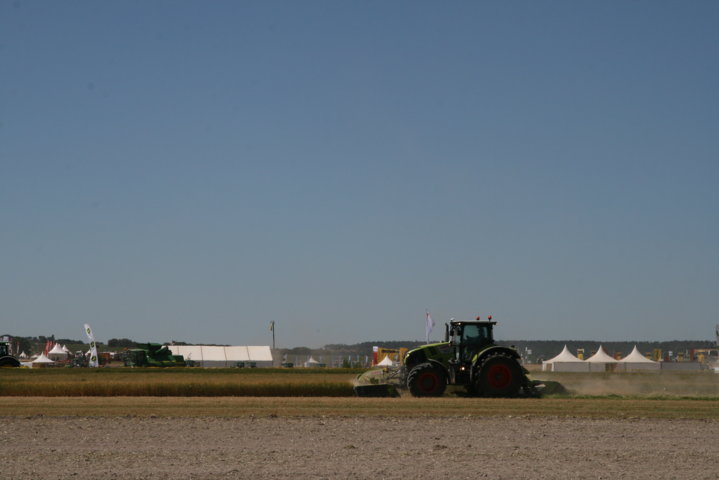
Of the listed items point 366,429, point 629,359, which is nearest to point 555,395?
point 366,429

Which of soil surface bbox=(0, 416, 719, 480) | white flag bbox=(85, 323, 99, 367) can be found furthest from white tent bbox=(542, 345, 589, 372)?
soil surface bbox=(0, 416, 719, 480)

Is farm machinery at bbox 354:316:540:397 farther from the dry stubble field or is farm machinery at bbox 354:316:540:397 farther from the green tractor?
the dry stubble field

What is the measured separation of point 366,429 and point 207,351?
71.4m

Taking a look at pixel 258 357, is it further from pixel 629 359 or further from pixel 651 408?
pixel 651 408

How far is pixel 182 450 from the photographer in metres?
14.6

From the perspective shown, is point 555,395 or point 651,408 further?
point 555,395

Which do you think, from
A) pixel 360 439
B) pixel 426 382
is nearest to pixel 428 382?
pixel 426 382

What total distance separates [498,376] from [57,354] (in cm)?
8892

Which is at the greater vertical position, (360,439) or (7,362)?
(7,362)

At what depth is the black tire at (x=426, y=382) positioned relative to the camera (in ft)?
85.7

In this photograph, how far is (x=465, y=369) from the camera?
26375 mm

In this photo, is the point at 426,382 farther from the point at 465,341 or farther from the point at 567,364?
the point at 567,364

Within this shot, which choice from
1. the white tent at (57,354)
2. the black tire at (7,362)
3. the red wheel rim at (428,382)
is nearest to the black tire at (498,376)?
the red wheel rim at (428,382)

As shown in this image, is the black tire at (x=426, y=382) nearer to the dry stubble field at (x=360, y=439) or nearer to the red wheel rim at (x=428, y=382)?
the red wheel rim at (x=428, y=382)
